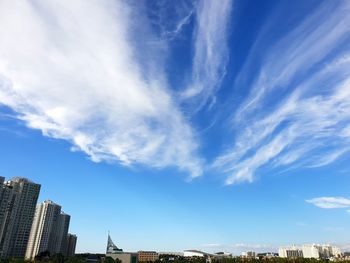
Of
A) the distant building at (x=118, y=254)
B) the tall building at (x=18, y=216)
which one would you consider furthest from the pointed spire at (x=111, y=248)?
the tall building at (x=18, y=216)

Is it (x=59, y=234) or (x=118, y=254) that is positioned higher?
(x=59, y=234)

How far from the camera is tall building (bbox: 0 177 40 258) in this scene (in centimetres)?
14500

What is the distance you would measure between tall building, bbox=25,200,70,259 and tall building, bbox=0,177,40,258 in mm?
9947

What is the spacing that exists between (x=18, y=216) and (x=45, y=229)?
69.1 feet

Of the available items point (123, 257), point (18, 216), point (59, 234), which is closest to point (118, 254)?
point (123, 257)

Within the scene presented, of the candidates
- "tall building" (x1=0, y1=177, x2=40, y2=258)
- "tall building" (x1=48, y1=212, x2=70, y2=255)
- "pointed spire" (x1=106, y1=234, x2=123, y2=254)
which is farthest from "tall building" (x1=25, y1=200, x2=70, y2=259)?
"pointed spire" (x1=106, y1=234, x2=123, y2=254)

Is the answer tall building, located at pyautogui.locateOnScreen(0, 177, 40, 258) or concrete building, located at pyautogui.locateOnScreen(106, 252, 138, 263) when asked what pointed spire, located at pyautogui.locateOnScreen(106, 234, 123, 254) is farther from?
tall building, located at pyautogui.locateOnScreen(0, 177, 40, 258)

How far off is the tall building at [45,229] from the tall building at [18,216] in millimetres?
9947

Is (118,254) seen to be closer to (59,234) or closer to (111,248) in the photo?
(111,248)

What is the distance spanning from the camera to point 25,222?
157250 mm

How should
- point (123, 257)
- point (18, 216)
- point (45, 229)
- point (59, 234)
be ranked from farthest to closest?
1. point (59, 234)
2. point (45, 229)
3. point (18, 216)
4. point (123, 257)

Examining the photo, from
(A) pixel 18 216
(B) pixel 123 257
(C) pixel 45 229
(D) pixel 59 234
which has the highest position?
(A) pixel 18 216

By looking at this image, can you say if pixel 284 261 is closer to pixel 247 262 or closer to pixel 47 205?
pixel 247 262

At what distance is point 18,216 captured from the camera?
156m
